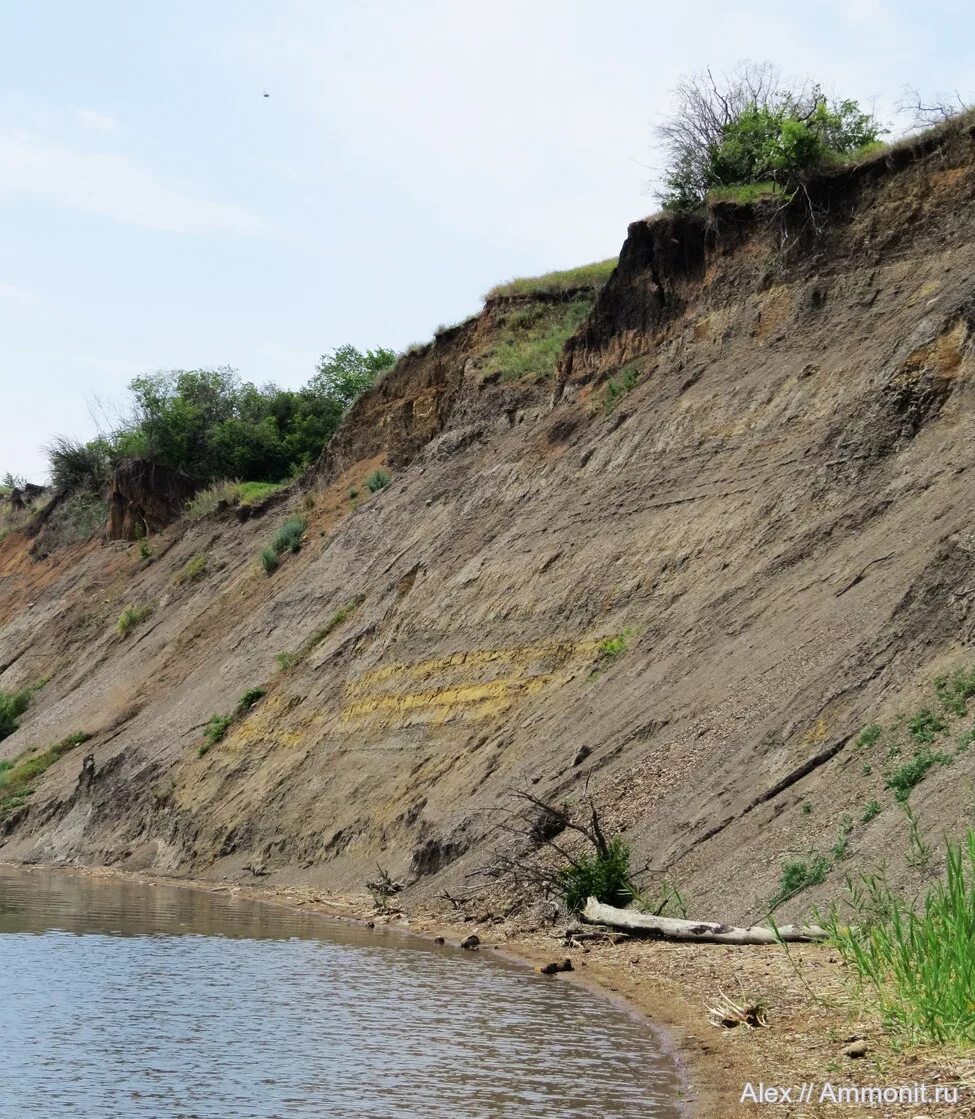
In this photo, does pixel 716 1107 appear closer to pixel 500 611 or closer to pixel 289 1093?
pixel 289 1093

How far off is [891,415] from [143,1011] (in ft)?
45.2

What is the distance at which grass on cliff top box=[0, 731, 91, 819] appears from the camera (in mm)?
33125

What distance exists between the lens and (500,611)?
24.5 metres

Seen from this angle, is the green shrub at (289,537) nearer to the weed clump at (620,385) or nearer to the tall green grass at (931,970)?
the weed clump at (620,385)

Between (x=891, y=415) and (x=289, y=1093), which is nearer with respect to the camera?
(x=289, y=1093)

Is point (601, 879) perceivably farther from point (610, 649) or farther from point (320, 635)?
point (320, 635)

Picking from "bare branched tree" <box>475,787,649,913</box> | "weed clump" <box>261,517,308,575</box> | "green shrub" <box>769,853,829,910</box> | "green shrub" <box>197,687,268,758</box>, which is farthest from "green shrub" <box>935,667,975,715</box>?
"weed clump" <box>261,517,308,575</box>

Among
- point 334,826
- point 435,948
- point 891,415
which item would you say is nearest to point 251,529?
point 334,826

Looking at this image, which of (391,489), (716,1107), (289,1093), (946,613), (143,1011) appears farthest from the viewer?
(391,489)

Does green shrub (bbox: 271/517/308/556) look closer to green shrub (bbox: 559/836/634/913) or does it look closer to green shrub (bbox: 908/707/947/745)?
green shrub (bbox: 559/836/634/913)

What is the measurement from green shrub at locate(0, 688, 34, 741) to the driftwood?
95.9 feet

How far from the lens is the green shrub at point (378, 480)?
36312mm

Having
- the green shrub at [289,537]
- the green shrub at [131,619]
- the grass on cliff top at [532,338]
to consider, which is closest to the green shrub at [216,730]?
the green shrub at [289,537]

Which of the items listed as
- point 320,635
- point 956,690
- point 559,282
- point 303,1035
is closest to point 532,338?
point 559,282
